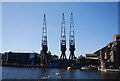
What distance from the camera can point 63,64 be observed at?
14375 cm

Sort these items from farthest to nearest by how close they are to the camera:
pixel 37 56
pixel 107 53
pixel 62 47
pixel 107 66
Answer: pixel 37 56, pixel 62 47, pixel 107 53, pixel 107 66

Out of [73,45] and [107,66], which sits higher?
[73,45]

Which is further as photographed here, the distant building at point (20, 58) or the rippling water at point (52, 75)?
the distant building at point (20, 58)

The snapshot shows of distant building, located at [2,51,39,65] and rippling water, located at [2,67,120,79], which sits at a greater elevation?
distant building, located at [2,51,39,65]

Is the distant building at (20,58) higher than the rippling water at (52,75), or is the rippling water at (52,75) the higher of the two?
the distant building at (20,58)

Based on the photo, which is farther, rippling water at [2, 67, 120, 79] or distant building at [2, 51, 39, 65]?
distant building at [2, 51, 39, 65]

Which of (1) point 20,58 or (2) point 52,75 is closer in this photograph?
(2) point 52,75

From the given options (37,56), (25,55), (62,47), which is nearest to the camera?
(62,47)

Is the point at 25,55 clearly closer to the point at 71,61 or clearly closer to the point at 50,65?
the point at 50,65

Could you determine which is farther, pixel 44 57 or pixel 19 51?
pixel 19 51

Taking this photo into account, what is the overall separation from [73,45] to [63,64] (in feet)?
59.3

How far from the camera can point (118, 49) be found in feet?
343

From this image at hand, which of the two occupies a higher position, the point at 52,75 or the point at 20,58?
the point at 20,58

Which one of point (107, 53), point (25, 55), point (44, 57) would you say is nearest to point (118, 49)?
point (107, 53)
